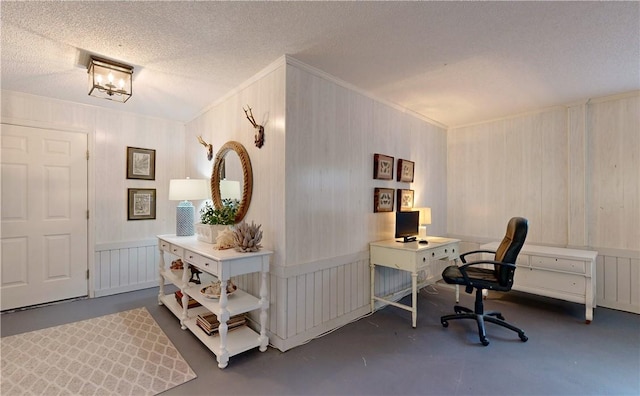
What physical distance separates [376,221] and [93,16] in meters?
2.87

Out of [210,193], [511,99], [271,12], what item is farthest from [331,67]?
[511,99]

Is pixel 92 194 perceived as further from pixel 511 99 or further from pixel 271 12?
pixel 511 99

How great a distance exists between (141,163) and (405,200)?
355 centimetres

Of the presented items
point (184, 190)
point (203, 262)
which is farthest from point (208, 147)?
point (203, 262)

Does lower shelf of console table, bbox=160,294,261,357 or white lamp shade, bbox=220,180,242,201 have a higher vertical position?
white lamp shade, bbox=220,180,242,201

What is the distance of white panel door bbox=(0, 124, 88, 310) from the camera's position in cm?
308

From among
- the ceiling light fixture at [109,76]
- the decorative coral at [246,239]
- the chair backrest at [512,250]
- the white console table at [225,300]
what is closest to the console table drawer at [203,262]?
the white console table at [225,300]

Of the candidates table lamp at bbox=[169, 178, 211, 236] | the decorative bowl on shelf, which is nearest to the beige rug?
the decorative bowl on shelf

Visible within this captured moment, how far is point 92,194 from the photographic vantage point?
356cm

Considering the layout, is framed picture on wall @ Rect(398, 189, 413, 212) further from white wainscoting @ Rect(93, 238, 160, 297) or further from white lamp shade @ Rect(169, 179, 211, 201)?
white wainscoting @ Rect(93, 238, 160, 297)

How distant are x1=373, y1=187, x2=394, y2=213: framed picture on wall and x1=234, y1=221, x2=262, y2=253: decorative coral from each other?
4.66 ft

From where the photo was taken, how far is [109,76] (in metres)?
2.41

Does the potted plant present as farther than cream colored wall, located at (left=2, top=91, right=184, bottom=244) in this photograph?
No

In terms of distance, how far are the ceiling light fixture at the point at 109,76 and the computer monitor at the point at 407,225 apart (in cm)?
290
